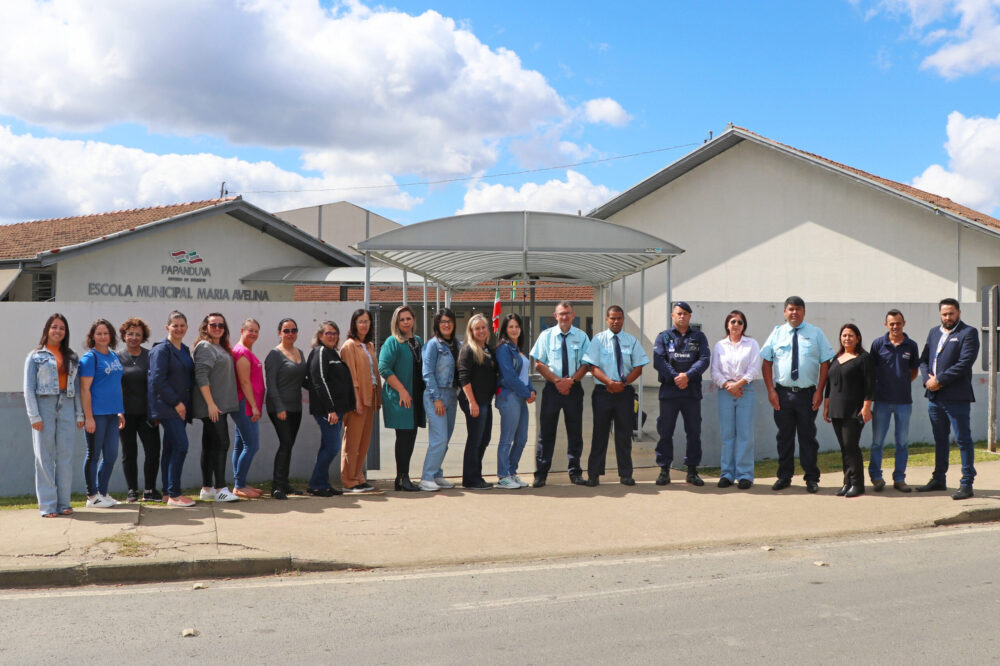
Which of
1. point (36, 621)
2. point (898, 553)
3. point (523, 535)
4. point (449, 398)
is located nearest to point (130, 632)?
point (36, 621)

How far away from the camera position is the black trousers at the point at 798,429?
8.93 metres

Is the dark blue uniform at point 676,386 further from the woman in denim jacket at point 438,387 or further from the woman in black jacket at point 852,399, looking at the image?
the woman in denim jacket at point 438,387

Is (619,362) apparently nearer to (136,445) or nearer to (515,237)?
(515,237)

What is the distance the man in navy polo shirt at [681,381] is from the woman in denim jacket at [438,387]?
2.09 m

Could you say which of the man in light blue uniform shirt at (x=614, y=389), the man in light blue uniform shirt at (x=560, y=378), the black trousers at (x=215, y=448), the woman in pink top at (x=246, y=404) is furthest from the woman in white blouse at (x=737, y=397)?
the black trousers at (x=215, y=448)

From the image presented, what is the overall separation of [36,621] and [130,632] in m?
0.67

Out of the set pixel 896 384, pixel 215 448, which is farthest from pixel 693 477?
pixel 215 448

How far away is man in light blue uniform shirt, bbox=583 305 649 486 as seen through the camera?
30.1 ft

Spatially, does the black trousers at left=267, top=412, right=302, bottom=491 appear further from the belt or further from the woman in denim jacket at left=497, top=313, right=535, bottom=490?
the belt

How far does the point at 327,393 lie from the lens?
8375 millimetres

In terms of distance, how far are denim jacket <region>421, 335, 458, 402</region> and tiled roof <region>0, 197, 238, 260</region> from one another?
10.5 metres

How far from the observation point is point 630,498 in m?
8.59

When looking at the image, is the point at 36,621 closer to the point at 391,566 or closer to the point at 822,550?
the point at 391,566

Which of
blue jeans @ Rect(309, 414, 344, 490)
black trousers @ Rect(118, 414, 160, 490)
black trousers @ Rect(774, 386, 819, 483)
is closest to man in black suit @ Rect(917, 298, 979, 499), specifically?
black trousers @ Rect(774, 386, 819, 483)
